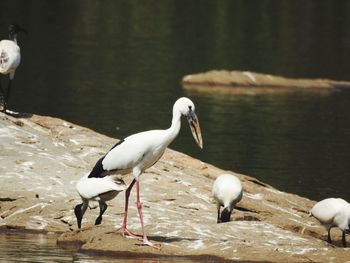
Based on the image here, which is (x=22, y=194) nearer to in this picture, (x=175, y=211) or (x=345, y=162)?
(x=175, y=211)

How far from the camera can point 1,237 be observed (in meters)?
16.8

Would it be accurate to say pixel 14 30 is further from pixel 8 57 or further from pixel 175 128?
pixel 175 128

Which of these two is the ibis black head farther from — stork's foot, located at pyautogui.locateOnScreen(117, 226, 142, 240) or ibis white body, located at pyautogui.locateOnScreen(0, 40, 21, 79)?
stork's foot, located at pyautogui.locateOnScreen(117, 226, 142, 240)

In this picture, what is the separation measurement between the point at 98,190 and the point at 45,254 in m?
1.14

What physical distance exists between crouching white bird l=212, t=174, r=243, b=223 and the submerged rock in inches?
10.9

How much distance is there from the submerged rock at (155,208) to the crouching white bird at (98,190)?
233 mm

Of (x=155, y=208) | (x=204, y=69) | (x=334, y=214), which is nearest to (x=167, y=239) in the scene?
(x=155, y=208)

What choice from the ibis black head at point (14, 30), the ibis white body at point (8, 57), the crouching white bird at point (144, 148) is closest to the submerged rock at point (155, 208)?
the crouching white bird at point (144, 148)

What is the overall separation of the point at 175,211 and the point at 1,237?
250cm

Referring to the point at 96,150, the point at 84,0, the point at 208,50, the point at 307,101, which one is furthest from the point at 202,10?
the point at 96,150

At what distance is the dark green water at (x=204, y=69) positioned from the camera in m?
29.0

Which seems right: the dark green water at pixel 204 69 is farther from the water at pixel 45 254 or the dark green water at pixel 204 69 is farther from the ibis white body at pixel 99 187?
the water at pixel 45 254

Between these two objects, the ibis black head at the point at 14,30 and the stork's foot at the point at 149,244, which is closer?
the stork's foot at the point at 149,244

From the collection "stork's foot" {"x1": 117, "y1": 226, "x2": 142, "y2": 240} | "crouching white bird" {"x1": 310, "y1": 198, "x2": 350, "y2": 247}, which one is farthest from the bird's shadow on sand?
"crouching white bird" {"x1": 310, "y1": 198, "x2": 350, "y2": 247}
